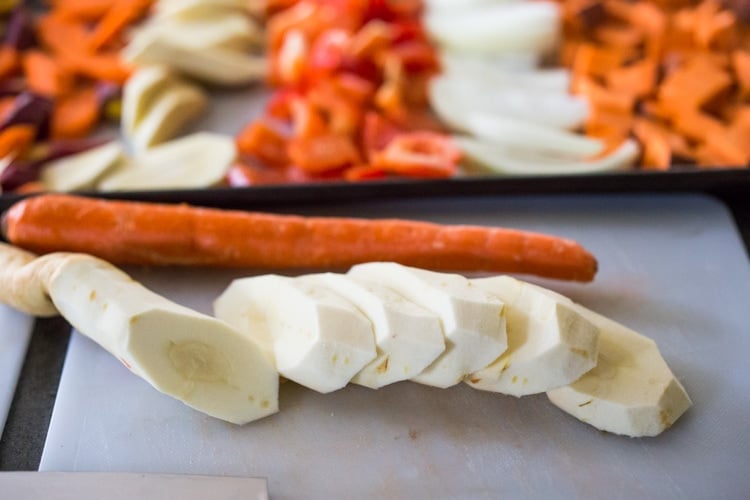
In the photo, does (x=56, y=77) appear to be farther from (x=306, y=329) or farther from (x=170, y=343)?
(x=306, y=329)

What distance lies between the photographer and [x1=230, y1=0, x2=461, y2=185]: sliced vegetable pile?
225 centimetres

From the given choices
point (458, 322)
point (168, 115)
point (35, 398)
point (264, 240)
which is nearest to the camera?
point (458, 322)

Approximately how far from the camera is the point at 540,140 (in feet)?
7.59

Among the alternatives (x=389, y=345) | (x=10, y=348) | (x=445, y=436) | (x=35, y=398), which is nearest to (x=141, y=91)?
(x=10, y=348)

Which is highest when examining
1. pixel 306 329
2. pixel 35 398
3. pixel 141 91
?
pixel 306 329

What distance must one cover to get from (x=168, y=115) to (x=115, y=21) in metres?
0.62

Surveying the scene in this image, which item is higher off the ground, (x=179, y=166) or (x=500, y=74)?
(x=500, y=74)

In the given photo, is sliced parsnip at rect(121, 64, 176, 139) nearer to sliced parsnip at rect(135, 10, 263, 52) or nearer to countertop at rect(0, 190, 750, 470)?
sliced parsnip at rect(135, 10, 263, 52)

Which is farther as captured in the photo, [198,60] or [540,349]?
[198,60]

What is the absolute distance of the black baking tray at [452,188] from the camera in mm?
2018

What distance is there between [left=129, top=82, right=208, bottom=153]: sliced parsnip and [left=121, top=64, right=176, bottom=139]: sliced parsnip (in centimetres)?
1

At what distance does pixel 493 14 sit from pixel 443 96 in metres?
0.43

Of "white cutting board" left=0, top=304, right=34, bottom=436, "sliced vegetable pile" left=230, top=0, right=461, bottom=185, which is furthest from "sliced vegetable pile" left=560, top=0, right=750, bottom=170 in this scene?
"white cutting board" left=0, top=304, right=34, bottom=436

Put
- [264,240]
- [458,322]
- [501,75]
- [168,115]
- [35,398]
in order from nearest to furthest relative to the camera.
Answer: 1. [458,322]
2. [35,398]
3. [264,240]
4. [168,115]
5. [501,75]
